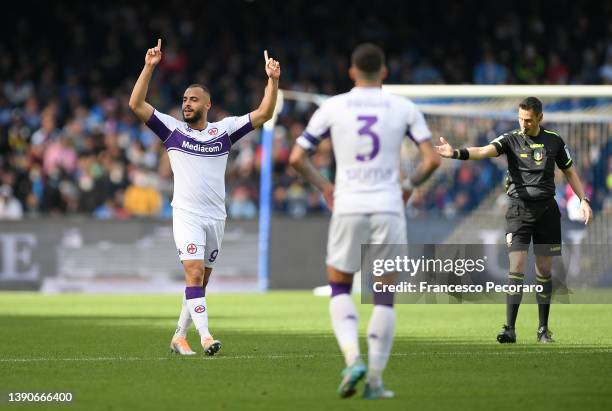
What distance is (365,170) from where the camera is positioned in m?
8.16

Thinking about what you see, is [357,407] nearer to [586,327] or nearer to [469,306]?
[586,327]

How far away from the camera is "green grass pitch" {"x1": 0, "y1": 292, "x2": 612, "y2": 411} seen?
807cm

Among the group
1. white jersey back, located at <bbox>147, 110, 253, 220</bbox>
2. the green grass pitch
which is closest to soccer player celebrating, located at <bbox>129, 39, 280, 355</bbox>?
white jersey back, located at <bbox>147, 110, 253, 220</bbox>

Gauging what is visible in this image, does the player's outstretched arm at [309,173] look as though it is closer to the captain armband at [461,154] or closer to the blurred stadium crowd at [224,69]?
the captain armband at [461,154]

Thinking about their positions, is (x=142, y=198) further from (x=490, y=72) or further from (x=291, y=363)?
(x=291, y=363)

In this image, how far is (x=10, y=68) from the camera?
3141 centimetres

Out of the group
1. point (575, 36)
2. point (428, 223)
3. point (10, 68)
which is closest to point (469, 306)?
point (428, 223)

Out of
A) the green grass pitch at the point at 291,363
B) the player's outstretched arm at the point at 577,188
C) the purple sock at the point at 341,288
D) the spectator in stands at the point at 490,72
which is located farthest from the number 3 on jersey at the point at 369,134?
the spectator in stands at the point at 490,72

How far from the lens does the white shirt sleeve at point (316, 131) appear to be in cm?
817

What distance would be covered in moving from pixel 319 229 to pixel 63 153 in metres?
6.51

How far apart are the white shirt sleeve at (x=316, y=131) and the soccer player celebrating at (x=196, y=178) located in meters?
2.69

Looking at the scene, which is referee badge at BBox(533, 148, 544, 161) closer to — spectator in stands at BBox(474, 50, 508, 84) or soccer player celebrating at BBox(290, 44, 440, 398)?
soccer player celebrating at BBox(290, 44, 440, 398)

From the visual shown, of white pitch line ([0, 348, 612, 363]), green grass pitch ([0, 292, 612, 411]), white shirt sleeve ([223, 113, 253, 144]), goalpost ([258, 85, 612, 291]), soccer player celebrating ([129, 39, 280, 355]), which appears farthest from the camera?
goalpost ([258, 85, 612, 291])

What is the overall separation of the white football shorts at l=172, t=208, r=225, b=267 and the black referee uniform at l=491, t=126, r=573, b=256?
2981 millimetres
